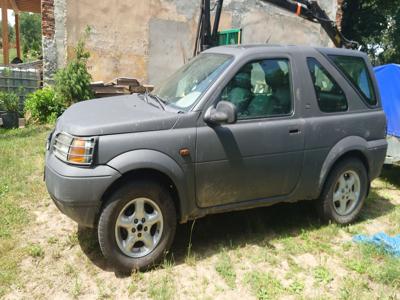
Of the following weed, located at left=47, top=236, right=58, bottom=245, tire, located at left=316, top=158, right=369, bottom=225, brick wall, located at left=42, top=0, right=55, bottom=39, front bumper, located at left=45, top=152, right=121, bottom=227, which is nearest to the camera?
front bumper, located at left=45, top=152, right=121, bottom=227

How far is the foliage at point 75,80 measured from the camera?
9152mm

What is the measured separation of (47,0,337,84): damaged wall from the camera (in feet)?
32.8

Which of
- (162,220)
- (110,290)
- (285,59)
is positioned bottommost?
(110,290)

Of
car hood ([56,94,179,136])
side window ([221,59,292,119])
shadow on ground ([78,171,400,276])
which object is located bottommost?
shadow on ground ([78,171,400,276])

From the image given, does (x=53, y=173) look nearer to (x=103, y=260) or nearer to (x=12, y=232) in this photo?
(x=103, y=260)

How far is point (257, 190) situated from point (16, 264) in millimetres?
2419

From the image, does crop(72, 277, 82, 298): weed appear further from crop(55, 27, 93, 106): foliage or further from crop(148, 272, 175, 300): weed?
crop(55, 27, 93, 106): foliage

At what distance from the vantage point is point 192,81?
165 inches

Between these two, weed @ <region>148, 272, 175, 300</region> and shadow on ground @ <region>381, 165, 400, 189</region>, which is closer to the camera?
weed @ <region>148, 272, 175, 300</region>

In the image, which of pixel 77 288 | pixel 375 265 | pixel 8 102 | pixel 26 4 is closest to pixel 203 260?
pixel 77 288

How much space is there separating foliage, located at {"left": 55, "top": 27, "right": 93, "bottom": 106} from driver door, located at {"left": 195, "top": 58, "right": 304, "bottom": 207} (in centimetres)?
606

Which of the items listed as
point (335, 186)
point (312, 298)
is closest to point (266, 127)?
point (335, 186)

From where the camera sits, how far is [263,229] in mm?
4727

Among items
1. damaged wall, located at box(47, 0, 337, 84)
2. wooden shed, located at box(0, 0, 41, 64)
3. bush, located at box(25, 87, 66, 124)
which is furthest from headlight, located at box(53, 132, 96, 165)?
wooden shed, located at box(0, 0, 41, 64)
